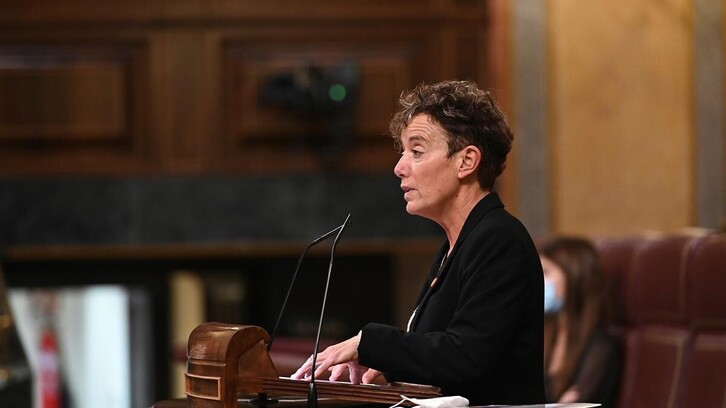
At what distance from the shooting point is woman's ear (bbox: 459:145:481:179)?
2.10 meters

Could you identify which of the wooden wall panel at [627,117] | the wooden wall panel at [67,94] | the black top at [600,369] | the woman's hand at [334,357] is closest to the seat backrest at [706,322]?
the black top at [600,369]

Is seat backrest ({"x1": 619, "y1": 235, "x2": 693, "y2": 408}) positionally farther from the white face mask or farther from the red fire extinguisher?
the red fire extinguisher

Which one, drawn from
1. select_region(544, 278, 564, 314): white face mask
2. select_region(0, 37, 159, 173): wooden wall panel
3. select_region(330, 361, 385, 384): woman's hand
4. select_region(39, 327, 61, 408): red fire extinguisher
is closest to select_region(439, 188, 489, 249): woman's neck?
select_region(330, 361, 385, 384): woman's hand

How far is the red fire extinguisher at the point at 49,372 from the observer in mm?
6199

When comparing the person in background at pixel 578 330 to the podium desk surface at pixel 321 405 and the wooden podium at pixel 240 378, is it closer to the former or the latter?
the podium desk surface at pixel 321 405

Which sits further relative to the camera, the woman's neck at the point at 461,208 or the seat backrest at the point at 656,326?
the seat backrest at the point at 656,326

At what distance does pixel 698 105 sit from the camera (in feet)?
16.9

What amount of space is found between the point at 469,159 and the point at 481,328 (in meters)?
0.32

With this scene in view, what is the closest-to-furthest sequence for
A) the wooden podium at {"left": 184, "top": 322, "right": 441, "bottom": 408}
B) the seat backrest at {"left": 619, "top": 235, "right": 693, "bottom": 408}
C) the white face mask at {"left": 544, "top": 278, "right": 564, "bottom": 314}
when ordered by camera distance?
the wooden podium at {"left": 184, "top": 322, "right": 441, "bottom": 408}, the seat backrest at {"left": 619, "top": 235, "right": 693, "bottom": 408}, the white face mask at {"left": 544, "top": 278, "right": 564, "bottom": 314}

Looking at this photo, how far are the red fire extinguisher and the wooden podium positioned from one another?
451 centimetres

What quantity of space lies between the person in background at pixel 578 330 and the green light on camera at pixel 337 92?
6.63ft

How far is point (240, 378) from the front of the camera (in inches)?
72.2

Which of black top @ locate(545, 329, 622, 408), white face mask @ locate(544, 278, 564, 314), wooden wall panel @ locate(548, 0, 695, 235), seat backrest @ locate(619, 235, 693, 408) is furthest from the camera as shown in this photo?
wooden wall panel @ locate(548, 0, 695, 235)

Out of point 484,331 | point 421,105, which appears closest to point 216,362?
point 484,331
